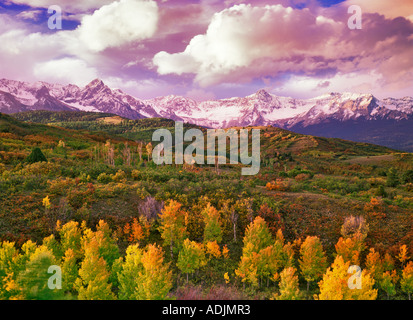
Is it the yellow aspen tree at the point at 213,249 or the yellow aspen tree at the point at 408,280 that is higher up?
the yellow aspen tree at the point at 213,249

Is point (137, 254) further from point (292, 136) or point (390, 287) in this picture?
point (292, 136)

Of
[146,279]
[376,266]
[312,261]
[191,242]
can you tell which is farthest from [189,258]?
[376,266]

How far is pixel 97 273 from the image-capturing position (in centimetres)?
1480

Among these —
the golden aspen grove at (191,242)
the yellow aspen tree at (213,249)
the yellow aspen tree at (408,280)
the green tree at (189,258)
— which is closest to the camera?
the golden aspen grove at (191,242)

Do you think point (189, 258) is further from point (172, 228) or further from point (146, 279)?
point (146, 279)

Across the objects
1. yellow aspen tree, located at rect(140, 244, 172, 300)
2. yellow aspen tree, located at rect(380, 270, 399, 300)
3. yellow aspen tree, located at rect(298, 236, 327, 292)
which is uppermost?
yellow aspen tree, located at rect(140, 244, 172, 300)

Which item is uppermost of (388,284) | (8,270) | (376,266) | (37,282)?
(37,282)

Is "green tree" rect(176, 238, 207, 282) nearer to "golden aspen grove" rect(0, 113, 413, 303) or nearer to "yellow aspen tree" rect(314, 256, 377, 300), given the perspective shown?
"golden aspen grove" rect(0, 113, 413, 303)

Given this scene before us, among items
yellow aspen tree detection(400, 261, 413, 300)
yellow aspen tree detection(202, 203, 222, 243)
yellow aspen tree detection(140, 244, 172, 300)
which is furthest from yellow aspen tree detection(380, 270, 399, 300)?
yellow aspen tree detection(140, 244, 172, 300)

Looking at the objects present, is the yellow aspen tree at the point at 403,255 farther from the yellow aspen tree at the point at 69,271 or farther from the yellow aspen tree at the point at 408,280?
the yellow aspen tree at the point at 69,271

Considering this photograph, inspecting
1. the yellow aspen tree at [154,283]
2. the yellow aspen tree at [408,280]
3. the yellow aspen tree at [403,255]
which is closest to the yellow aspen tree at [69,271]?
the yellow aspen tree at [154,283]

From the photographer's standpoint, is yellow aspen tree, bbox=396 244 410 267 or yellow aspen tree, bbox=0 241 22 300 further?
yellow aspen tree, bbox=396 244 410 267

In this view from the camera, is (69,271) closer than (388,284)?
Yes
